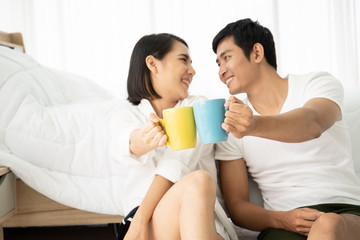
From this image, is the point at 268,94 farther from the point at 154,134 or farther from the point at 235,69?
the point at 154,134

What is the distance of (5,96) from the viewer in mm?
1354

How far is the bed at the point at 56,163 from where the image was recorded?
1.25m

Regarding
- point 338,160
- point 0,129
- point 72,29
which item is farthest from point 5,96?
point 72,29

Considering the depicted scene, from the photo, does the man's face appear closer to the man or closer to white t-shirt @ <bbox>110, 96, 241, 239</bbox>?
the man

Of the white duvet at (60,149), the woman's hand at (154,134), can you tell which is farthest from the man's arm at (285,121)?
the white duvet at (60,149)

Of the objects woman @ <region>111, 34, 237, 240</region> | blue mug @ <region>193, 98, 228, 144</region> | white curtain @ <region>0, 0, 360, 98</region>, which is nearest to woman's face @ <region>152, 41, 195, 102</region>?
woman @ <region>111, 34, 237, 240</region>

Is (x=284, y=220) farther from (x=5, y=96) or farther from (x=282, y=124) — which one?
(x=5, y=96)

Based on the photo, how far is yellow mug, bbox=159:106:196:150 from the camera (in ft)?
2.54

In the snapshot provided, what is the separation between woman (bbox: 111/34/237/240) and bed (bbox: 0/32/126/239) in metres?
0.20

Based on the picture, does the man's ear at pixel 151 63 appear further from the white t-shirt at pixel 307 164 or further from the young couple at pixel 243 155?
the white t-shirt at pixel 307 164

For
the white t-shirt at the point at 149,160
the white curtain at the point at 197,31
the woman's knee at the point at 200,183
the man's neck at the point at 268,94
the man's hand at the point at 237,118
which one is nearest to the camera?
the man's hand at the point at 237,118

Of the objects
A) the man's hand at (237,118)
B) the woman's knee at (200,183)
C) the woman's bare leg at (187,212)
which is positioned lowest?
the woman's bare leg at (187,212)

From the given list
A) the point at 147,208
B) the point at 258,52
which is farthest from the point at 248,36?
the point at 147,208

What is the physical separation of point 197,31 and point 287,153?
2136mm
